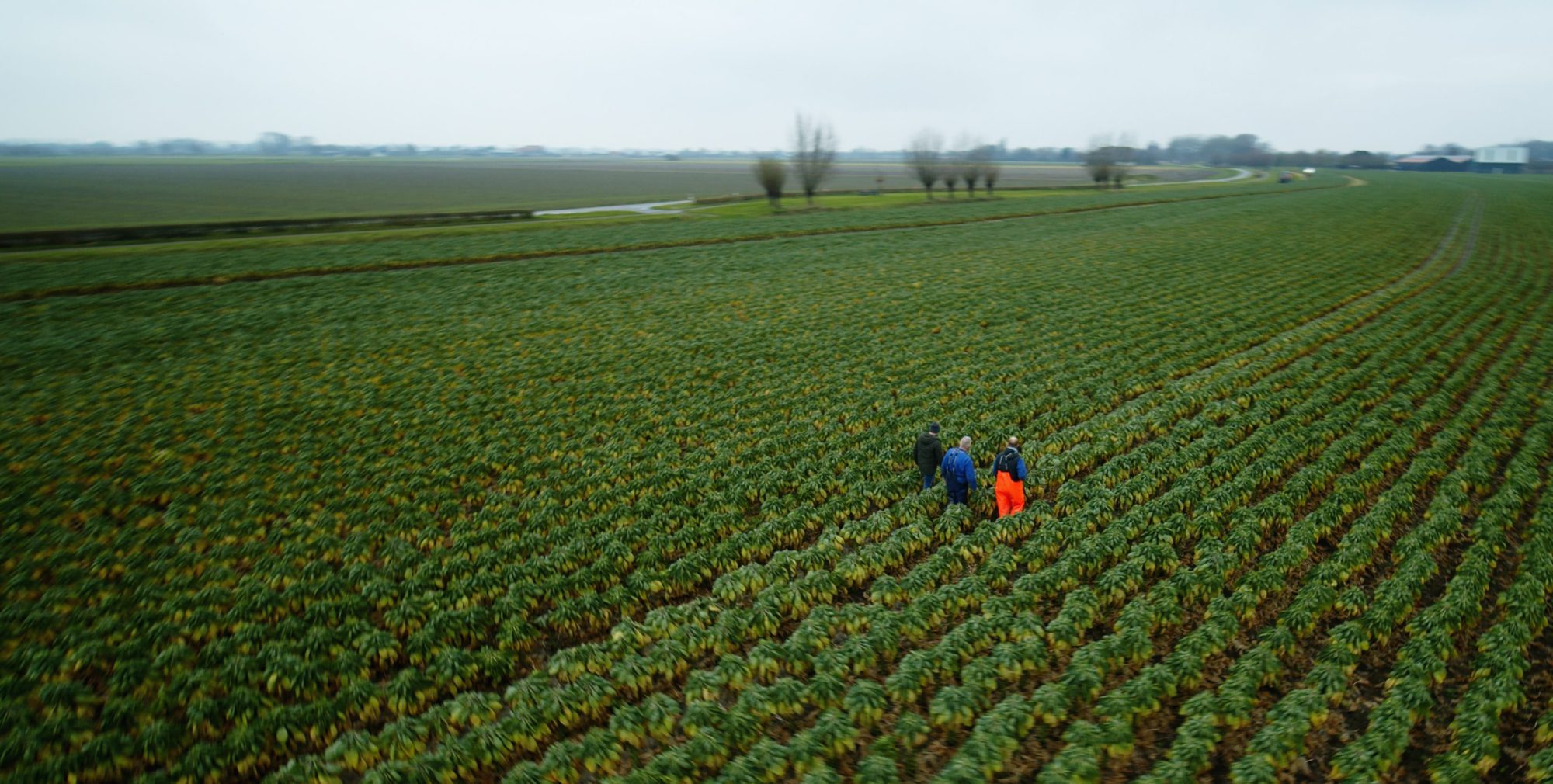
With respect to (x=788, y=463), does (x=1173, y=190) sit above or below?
above

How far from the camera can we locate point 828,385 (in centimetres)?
2223

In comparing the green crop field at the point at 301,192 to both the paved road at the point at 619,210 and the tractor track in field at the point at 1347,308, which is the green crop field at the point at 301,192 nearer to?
the paved road at the point at 619,210

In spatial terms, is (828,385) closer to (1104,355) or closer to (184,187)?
(1104,355)

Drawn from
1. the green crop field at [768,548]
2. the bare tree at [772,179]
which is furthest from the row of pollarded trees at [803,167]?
the green crop field at [768,548]

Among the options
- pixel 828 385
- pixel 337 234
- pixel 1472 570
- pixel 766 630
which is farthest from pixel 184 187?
pixel 1472 570

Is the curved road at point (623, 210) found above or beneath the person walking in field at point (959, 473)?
above

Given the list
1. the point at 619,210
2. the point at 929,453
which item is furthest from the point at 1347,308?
the point at 619,210

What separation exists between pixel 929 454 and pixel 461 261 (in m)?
38.0

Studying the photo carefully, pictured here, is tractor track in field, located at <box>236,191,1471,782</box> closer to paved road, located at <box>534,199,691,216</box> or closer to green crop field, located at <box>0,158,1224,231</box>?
paved road, located at <box>534,199,691,216</box>

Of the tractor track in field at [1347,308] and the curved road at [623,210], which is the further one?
the curved road at [623,210]

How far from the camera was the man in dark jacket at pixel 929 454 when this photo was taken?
1523 cm

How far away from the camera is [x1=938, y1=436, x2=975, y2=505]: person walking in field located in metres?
14.3

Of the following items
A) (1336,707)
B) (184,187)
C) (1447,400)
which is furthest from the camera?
(184,187)

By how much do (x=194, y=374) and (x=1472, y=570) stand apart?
33.5 metres
